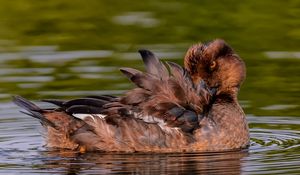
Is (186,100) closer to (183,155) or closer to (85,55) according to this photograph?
(183,155)

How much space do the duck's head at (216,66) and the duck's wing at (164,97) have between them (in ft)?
1.40

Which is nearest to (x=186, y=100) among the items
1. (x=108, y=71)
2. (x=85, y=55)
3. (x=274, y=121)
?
(x=274, y=121)

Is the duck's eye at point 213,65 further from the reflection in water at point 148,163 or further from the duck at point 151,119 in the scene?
the reflection in water at point 148,163

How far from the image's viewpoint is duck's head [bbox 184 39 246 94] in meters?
13.7

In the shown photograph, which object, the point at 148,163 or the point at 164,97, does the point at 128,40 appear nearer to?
the point at 164,97

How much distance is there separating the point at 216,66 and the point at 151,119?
Answer: 119 cm

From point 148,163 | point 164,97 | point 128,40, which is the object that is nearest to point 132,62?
point 128,40

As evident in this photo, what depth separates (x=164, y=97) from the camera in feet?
43.3

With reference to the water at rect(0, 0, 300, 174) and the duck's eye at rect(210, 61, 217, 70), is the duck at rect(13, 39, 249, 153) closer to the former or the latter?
the water at rect(0, 0, 300, 174)

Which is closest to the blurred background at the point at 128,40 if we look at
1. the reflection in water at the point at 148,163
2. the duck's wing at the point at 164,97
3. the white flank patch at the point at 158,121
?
the duck's wing at the point at 164,97

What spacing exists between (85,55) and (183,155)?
562cm

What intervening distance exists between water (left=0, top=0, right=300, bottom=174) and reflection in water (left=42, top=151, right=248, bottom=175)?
0.01 meters

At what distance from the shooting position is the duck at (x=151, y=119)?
13.1 meters

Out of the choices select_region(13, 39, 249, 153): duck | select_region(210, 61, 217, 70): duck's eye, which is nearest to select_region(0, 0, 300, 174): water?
select_region(13, 39, 249, 153): duck
